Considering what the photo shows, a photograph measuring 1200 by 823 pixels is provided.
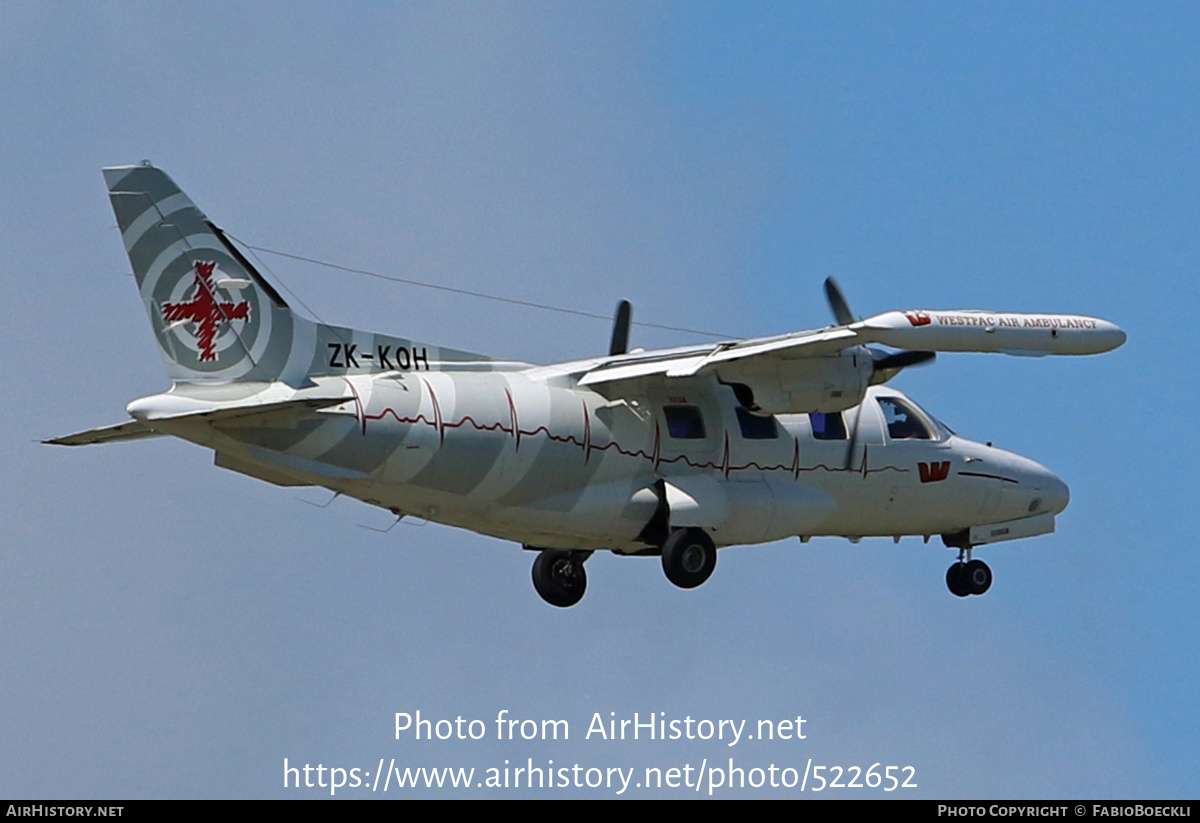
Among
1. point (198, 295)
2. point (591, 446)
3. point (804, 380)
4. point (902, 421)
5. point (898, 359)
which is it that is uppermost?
point (198, 295)

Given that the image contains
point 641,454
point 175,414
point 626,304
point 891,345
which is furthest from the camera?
point 626,304

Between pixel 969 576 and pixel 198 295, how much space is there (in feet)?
45.2

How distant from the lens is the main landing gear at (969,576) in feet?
117

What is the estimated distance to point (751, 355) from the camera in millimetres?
30531

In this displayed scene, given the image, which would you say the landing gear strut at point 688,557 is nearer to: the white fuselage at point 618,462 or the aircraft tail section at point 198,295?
the white fuselage at point 618,462

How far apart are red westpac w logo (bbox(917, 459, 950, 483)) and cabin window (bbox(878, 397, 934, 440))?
1.46 ft

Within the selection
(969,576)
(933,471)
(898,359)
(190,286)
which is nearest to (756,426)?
(898,359)

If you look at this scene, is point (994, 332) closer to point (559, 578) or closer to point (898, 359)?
point (898, 359)

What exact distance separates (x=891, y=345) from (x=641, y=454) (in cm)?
408

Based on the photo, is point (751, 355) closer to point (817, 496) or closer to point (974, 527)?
point (817, 496)

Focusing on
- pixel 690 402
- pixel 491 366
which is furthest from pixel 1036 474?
pixel 491 366

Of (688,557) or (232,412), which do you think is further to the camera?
(688,557)

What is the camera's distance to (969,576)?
35.5 metres

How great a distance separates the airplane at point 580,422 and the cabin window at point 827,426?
0.04m
